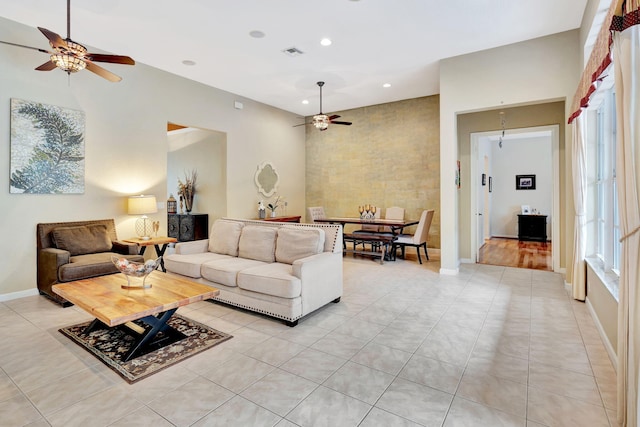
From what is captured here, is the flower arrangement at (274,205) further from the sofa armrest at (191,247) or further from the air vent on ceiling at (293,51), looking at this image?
the air vent on ceiling at (293,51)

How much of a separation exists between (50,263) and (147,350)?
211 centimetres

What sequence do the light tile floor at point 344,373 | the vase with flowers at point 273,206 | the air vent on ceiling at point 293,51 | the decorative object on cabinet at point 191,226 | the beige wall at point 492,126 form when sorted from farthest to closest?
the vase with flowers at point 273,206 → the decorative object on cabinet at point 191,226 → the beige wall at point 492,126 → the air vent on ceiling at point 293,51 → the light tile floor at point 344,373

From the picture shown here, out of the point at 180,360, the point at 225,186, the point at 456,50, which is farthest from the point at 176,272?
the point at 456,50

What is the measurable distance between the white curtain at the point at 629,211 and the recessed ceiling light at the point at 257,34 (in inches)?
142

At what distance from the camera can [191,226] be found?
7.04 metres

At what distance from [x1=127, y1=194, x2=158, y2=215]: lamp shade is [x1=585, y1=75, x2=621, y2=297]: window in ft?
17.9

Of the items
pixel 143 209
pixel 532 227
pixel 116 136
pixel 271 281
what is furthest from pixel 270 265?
pixel 532 227

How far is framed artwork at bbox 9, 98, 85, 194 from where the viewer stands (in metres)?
3.91

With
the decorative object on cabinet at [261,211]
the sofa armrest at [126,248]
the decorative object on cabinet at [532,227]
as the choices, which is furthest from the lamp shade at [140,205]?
the decorative object on cabinet at [532,227]

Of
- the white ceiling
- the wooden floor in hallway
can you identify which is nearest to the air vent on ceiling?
the white ceiling

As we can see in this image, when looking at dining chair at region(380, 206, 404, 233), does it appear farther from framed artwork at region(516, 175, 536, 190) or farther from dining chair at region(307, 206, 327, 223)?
framed artwork at region(516, 175, 536, 190)

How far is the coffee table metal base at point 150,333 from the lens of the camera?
2.53 meters

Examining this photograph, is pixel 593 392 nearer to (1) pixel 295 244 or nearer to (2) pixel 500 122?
(1) pixel 295 244

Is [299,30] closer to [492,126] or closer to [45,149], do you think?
[45,149]
